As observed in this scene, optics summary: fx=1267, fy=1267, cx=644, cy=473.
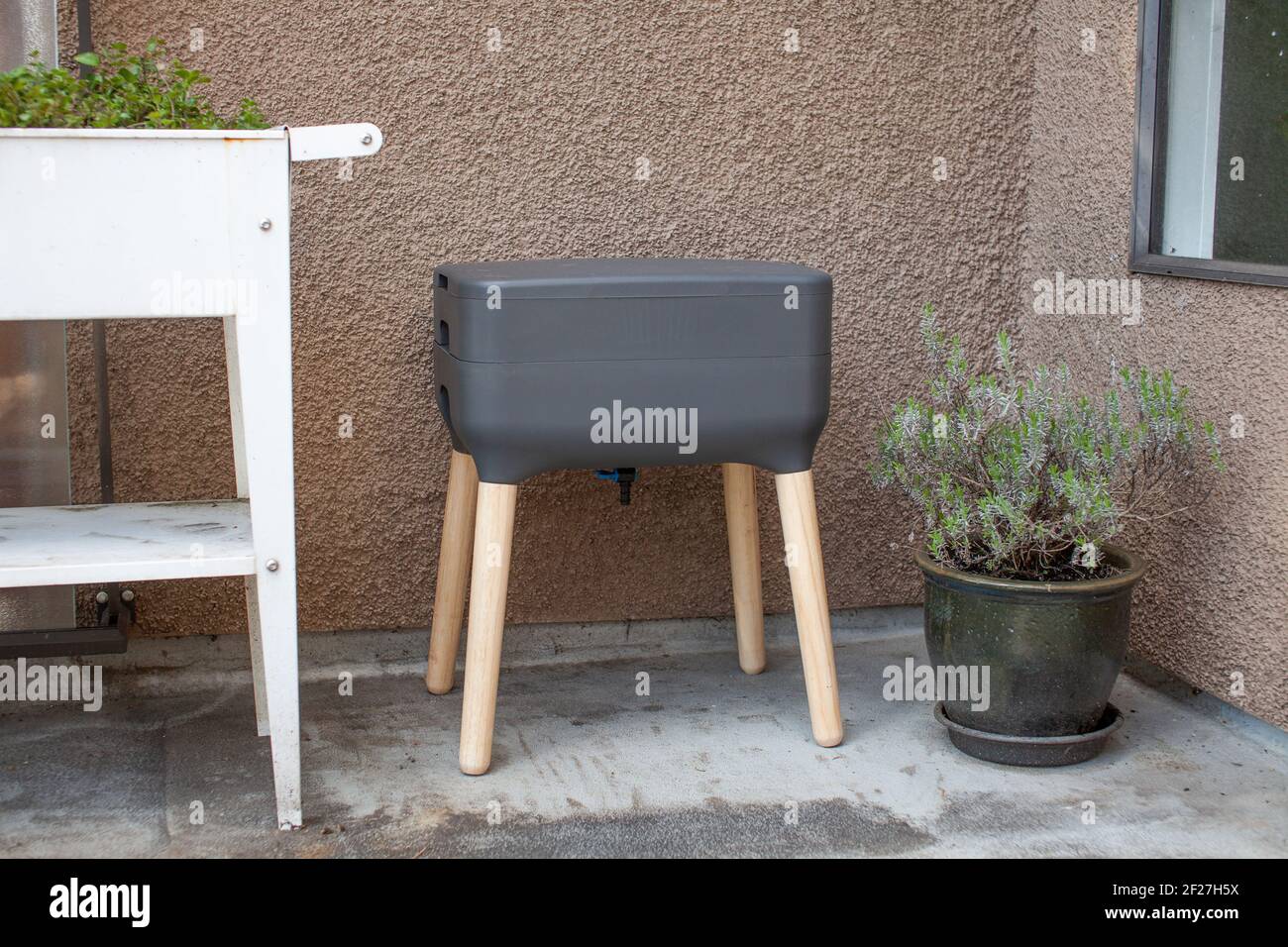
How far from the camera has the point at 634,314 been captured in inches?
71.2

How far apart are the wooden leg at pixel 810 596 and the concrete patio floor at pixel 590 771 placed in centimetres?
7

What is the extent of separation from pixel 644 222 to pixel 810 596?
0.80 m

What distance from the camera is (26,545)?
5.49ft

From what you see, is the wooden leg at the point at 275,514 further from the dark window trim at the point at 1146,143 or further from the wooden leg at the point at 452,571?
the dark window trim at the point at 1146,143

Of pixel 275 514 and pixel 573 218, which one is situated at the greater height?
pixel 573 218

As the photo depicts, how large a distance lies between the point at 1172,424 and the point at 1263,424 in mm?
157

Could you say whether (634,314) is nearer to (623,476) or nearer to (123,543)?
(623,476)

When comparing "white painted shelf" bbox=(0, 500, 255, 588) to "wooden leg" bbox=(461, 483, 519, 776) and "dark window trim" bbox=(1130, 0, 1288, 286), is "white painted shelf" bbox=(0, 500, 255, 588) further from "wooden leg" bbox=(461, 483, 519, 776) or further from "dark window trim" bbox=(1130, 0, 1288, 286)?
"dark window trim" bbox=(1130, 0, 1288, 286)

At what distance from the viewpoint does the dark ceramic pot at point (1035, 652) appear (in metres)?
1.85

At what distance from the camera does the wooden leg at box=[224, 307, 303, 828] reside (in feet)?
5.23

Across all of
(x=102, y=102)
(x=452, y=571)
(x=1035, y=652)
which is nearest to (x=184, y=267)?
(x=102, y=102)

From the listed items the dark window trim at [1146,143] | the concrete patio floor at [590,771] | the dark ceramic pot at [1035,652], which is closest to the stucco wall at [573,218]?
the concrete patio floor at [590,771]

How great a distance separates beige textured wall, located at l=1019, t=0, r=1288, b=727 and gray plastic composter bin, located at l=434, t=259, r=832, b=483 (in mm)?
663

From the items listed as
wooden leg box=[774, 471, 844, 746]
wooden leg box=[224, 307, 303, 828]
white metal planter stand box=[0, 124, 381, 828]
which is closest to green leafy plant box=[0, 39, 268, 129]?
white metal planter stand box=[0, 124, 381, 828]
